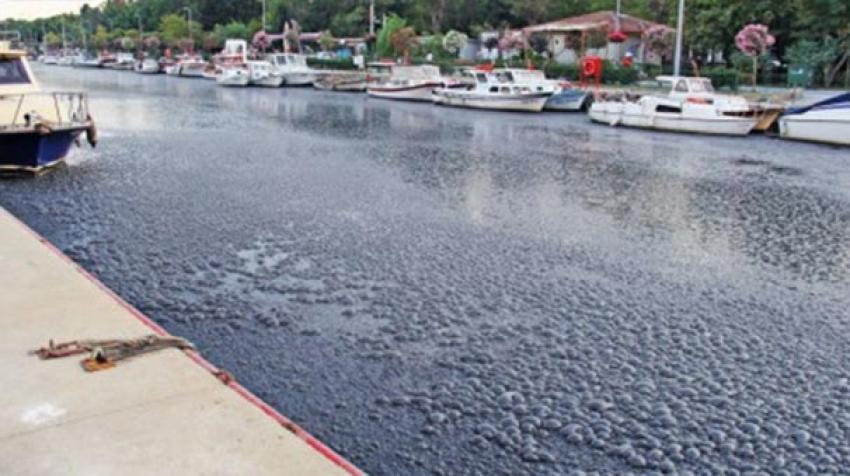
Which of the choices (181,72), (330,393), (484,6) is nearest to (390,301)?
(330,393)

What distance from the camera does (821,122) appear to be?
26172 millimetres

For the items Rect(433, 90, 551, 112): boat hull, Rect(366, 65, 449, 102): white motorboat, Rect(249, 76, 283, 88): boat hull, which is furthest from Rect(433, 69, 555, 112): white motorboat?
Rect(249, 76, 283, 88): boat hull

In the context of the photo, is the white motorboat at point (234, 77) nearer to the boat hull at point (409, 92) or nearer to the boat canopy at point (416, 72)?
the boat canopy at point (416, 72)

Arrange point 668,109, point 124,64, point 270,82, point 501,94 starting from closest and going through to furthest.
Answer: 1. point 668,109
2. point 501,94
3. point 270,82
4. point 124,64

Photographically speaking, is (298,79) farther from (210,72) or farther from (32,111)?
(32,111)

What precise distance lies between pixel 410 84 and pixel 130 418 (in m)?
42.4

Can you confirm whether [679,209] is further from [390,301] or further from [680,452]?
[680,452]

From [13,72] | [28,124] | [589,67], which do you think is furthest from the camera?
[589,67]

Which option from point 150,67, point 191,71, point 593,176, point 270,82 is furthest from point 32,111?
point 150,67

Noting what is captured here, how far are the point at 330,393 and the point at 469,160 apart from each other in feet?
A: 49.2

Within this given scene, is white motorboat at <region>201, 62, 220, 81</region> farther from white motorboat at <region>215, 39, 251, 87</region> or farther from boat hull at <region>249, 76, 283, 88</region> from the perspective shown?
boat hull at <region>249, 76, 283, 88</region>

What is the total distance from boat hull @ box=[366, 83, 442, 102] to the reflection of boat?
2803 centimetres

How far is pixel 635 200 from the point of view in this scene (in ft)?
51.9

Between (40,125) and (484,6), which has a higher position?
(484,6)
